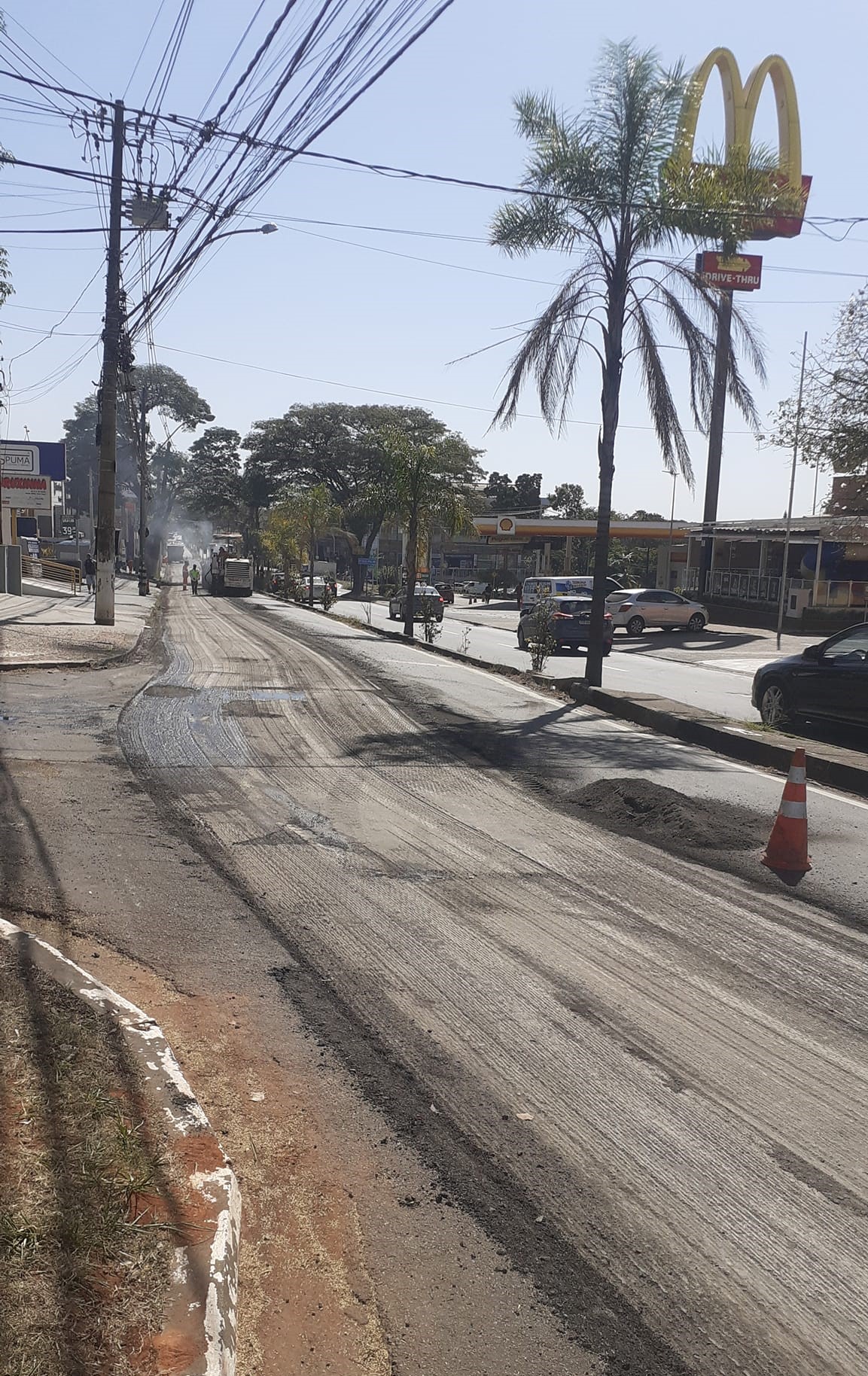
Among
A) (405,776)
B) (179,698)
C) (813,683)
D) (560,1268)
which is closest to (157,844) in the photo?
(405,776)

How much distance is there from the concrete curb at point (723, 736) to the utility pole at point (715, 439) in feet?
20.3

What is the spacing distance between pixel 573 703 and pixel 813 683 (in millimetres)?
4111

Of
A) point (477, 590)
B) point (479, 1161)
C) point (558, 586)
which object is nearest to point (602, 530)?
point (479, 1161)

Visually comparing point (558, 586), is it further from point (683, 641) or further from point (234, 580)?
point (234, 580)

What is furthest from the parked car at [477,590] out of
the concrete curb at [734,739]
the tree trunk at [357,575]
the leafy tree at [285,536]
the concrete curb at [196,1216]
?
the concrete curb at [196,1216]

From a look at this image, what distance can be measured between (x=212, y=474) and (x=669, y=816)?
11670cm

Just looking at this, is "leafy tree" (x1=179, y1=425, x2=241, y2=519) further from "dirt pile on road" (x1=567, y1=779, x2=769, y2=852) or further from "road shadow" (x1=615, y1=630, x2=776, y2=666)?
"dirt pile on road" (x1=567, y1=779, x2=769, y2=852)

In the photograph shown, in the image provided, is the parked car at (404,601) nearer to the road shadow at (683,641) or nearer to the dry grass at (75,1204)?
the road shadow at (683,641)

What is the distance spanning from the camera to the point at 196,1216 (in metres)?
3.35

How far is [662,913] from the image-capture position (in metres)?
6.76

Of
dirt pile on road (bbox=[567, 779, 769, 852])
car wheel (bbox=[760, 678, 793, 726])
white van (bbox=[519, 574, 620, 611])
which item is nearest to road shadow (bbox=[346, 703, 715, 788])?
dirt pile on road (bbox=[567, 779, 769, 852])

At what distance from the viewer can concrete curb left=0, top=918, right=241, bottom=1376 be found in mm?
2811

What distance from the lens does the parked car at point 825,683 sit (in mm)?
13273

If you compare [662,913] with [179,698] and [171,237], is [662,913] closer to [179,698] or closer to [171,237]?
[179,698]
